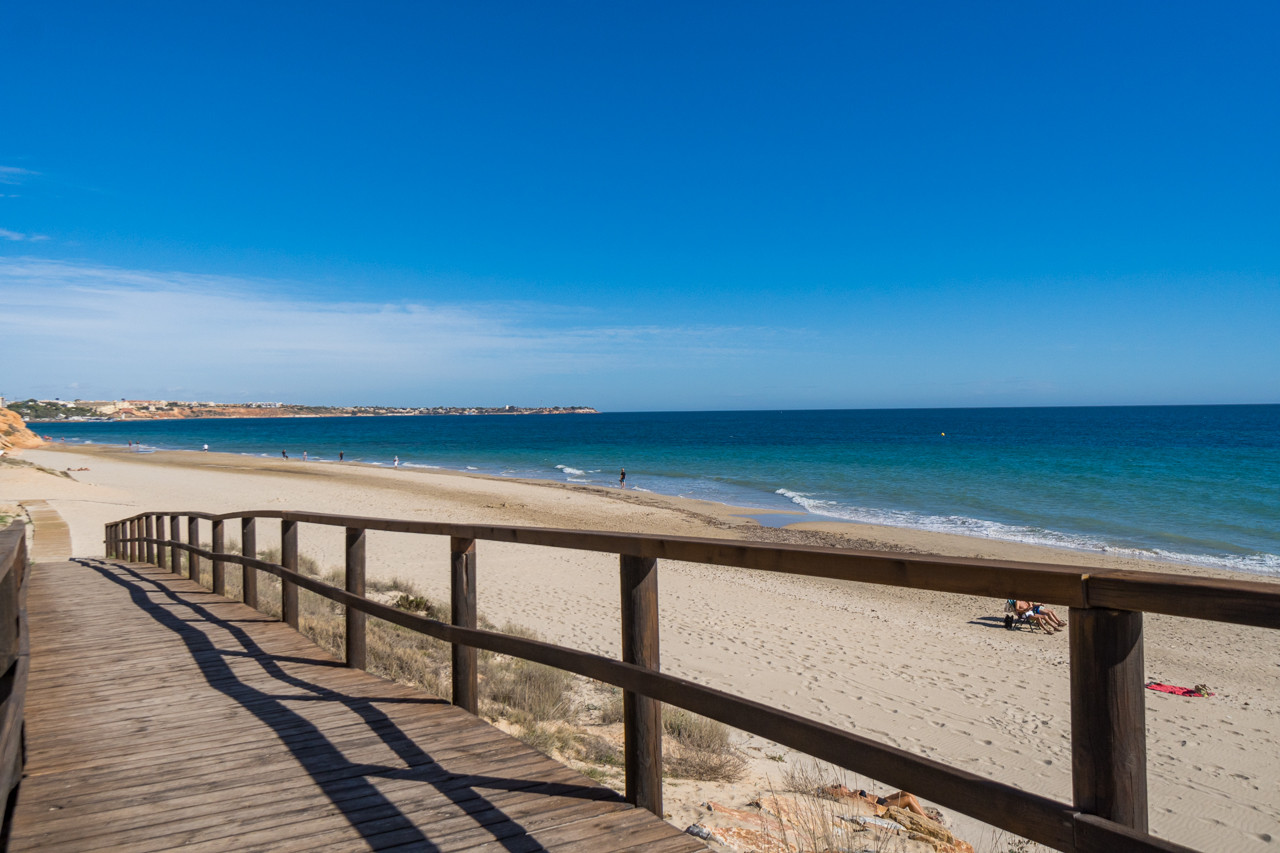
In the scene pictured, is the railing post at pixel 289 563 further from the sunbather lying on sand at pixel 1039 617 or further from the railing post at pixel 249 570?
the sunbather lying on sand at pixel 1039 617

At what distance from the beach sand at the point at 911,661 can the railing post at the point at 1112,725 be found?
3124 millimetres

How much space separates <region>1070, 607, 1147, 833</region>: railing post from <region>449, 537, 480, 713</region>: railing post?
3187 millimetres

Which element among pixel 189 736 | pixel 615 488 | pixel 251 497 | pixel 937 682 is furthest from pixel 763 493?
pixel 189 736

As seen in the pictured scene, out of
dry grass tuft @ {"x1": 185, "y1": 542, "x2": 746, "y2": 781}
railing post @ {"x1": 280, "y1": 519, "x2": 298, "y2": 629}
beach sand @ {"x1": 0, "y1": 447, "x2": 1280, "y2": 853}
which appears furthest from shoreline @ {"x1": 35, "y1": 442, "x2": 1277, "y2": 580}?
railing post @ {"x1": 280, "y1": 519, "x2": 298, "y2": 629}

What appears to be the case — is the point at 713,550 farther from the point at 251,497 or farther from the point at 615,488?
the point at 615,488

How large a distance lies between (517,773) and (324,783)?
875mm

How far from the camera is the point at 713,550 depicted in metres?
2.85

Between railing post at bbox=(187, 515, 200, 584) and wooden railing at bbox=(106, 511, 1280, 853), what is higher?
wooden railing at bbox=(106, 511, 1280, 853)

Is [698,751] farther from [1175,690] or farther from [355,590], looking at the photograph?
[1175,690]

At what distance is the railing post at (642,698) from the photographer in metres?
3.22

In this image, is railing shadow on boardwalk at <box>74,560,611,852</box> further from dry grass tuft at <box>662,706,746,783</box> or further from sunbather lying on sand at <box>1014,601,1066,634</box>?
sunbather lying on sand at <box>1014,601,1066,634</box>

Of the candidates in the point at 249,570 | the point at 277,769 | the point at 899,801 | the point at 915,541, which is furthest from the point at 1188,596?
the point at 915,541

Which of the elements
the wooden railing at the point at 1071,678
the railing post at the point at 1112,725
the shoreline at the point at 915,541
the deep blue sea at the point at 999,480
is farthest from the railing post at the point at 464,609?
the deep blue sea at the point at 999,480

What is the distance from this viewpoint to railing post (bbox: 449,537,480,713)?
4.37m
